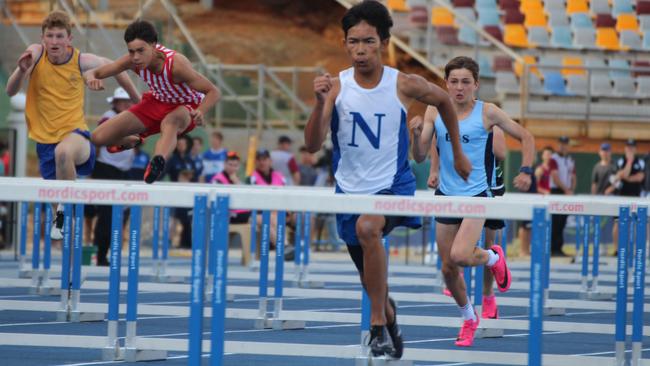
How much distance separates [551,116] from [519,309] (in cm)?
987

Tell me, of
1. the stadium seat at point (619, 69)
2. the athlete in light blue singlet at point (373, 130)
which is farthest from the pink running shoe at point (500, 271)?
the stadium seat at point (619, 69)

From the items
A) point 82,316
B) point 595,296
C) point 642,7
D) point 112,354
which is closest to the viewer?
point 112,354

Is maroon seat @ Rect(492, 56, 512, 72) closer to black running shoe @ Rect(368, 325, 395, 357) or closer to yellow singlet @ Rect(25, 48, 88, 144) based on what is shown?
yellow singlet @ Rect(25, 48, 88, 144)

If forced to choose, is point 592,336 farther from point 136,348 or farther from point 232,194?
point 232,194

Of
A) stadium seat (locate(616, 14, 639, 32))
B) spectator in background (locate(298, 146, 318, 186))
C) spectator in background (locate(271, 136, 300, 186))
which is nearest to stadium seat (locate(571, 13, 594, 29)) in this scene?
stadium seat (locate(616, 14, 639, 32))

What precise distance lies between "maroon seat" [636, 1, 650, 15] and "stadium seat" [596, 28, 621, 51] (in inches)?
24.9

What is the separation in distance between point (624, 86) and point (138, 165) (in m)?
8.74

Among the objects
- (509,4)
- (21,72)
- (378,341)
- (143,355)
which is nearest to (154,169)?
(143,355)

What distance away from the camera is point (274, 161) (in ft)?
67.6

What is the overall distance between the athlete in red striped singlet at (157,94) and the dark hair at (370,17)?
199 cm

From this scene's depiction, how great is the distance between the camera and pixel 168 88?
9391mm

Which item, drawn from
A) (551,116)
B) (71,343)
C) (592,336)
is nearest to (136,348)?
(71,343)

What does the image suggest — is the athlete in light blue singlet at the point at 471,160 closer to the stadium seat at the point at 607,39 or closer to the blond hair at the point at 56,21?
the blond hair at the point at 56,21

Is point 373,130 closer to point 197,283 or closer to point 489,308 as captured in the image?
point 197,283
